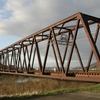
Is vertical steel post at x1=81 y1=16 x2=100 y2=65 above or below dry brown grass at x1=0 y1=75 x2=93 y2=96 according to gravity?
above

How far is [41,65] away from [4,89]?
23618mm

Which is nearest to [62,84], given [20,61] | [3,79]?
[20,61]

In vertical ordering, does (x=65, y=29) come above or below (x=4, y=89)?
above

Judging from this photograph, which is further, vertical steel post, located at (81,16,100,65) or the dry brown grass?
the dry brown grass

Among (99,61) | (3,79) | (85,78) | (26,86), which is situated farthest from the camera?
(3,79)

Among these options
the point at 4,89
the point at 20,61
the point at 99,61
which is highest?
the point at 20,61

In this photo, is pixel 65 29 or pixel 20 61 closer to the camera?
pixel 65 29

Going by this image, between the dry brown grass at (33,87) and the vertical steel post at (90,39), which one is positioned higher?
the vertical steel post at (90,39)

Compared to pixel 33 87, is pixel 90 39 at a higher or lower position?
higher

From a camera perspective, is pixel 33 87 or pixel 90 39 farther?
pixel 33 87

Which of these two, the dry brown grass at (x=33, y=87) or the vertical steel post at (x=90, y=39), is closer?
Answer: the vertical steel post at (x=90, y=39)

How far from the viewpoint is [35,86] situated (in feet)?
165

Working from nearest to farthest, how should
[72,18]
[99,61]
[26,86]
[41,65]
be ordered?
[99,61]
[72,18]
[41,65]
[26,86]

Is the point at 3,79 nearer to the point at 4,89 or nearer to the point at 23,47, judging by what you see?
the point at 4,89
